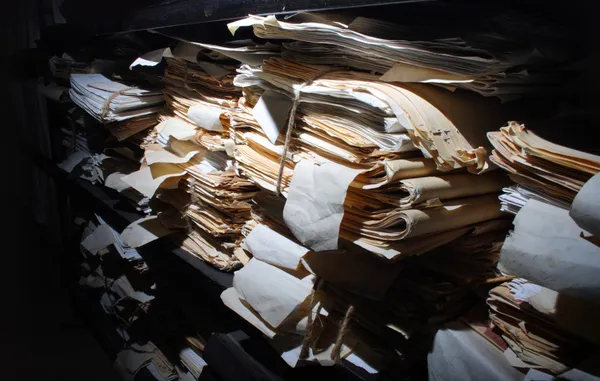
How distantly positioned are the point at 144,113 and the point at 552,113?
1.17 m

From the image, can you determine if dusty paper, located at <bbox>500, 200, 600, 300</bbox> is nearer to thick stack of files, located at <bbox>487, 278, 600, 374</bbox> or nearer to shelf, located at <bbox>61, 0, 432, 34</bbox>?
thick stack of files, located at <bbox>487, 278, 600, 374</bbox>

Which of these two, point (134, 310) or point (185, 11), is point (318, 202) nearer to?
point (185, 11)

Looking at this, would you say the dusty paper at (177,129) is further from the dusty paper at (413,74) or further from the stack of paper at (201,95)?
the dusty paper at (413,74)

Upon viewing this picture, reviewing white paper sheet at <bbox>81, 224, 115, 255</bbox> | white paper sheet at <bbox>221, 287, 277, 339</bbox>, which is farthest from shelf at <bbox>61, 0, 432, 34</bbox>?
white paper sheet at <bbox>81, 224, 115, 255</bbox>

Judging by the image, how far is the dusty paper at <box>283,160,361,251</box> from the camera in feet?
1.99

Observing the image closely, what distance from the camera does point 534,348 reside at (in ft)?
1.76

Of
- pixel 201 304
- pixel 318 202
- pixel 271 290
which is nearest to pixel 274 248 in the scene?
pixel 271 290

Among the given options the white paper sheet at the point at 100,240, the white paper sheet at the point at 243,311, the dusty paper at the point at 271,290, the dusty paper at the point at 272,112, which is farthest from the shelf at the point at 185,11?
the white paper sheet at the point at 100,240

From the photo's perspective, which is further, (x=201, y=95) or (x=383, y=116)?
(x=201, y=95)

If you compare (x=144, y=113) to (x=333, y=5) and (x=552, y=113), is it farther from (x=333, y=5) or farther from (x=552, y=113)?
(x=552, y=113)

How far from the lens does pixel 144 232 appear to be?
4.09 ft

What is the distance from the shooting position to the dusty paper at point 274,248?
31.3 inches

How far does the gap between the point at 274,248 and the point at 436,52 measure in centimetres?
48

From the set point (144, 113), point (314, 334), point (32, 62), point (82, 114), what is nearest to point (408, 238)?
point (314, 334)
